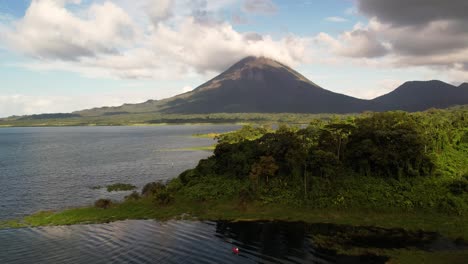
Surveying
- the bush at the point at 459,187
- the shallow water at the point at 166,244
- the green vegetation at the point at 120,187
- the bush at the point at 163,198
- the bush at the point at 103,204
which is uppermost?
the bush at the point at 459,187

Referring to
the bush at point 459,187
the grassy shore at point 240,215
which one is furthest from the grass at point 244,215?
the bush at point 459,187

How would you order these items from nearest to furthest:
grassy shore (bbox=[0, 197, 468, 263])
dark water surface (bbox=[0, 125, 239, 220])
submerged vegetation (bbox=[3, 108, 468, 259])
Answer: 1. grassy shore (bbox=[0, 197, 468, 263])
2. submerged vegetation (bbox=[3, 108, 468, 259])
3. dark water surface (bbox=[0, 125, 239, 220])

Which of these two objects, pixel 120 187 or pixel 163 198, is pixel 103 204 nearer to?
pixel 163 198

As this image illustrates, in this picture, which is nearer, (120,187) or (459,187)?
(459,187)

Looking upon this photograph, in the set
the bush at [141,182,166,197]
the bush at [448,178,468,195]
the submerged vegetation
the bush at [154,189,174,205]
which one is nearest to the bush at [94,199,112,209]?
the submerged vegetation

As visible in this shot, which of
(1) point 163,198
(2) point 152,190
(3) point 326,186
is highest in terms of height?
(3) point 326,186

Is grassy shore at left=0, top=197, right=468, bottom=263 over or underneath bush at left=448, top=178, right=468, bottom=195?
underneath

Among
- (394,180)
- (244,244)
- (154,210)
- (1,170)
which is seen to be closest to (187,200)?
(154,210)

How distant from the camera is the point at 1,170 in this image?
106 metres

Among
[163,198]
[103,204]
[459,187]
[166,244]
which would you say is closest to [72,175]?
[103,204]

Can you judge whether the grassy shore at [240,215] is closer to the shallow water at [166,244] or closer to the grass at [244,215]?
the grass at [244,215]

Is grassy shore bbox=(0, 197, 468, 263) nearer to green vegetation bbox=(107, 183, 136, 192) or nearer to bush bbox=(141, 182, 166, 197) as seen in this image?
bush bbox=(141, 182, 166, 197)

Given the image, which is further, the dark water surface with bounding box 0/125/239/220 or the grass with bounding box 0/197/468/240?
the dark water surface with bounding box 0/125/239/220

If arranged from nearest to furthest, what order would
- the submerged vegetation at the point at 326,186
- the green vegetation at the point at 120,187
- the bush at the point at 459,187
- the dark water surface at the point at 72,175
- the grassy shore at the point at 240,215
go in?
the grassy shore at the point at 240,215 → the submerged vegetation at the point at 326,186 → the bush at the point at 459,187 → the dark water surface at the point at 72,175 → the green vegetation at the point at 120,187
